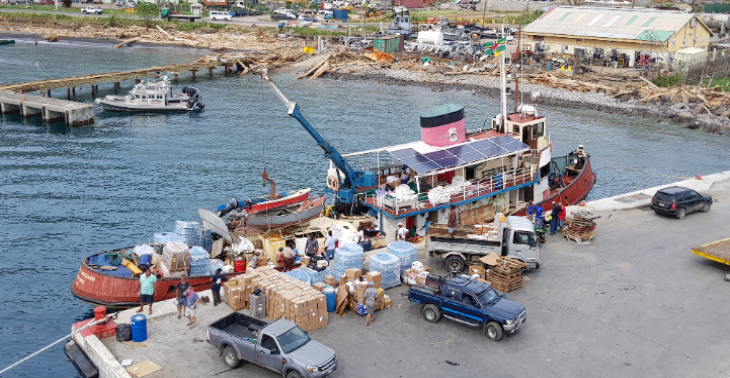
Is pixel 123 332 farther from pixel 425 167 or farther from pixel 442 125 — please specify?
pixel 442 125

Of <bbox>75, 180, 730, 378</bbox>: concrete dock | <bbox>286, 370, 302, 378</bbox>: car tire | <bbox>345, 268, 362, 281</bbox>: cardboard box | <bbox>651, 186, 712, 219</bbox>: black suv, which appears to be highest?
<bbox>651, 186, 712, 219</bbox>: black suv

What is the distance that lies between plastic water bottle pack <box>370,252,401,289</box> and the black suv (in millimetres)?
15519

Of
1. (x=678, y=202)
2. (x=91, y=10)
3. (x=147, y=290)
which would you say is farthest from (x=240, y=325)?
(x=91, y=10)

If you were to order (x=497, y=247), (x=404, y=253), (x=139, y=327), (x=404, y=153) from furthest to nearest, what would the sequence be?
1. (x=404, y=153)
2. (x=497, y=247)
3. (x=404, y=253)
4. (x=139, y=327)

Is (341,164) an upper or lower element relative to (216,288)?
upper

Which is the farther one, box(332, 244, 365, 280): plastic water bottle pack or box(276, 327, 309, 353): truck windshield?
box(332, 244, 365, 280): plastic water bottle pack

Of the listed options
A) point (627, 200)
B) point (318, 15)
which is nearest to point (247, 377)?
point (627, 200)

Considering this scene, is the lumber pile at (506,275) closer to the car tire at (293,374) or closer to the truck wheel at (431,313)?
the truck wheel at (431,313)

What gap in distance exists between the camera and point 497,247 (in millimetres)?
28094

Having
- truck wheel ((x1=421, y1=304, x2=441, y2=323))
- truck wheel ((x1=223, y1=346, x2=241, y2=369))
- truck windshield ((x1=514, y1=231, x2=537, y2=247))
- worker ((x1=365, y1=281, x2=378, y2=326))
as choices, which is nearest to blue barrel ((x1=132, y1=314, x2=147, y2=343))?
truck wheel ((x1=223, y1=346, x2=241, y2=369))

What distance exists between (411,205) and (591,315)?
937 centimetres

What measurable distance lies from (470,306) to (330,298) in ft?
15.7

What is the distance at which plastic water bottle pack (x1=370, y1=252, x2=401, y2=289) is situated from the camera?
26.5m

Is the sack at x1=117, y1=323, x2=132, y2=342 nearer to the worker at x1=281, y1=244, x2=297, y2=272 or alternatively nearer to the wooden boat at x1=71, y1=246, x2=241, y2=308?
the wooden boat at x1=71, y1=246, x2=241, y2=308
